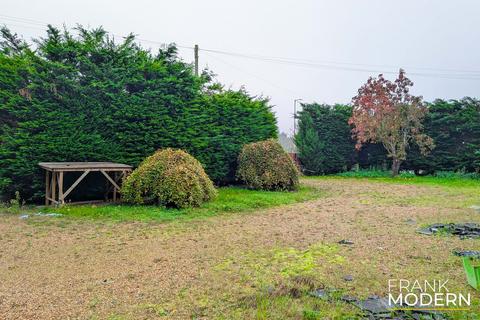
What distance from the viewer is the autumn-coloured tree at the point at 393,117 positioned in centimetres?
1387

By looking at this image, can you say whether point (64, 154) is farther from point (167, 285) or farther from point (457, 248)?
point (457, 248)

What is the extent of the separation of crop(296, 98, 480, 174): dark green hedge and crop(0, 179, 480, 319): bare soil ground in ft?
29.0

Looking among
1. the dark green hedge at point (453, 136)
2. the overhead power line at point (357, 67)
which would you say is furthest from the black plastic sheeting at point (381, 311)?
the overhead power line at point (357, 67)

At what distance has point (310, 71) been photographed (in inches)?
846

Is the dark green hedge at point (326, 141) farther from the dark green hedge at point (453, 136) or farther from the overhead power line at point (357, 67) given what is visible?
the overhead power line at point (357, 67)

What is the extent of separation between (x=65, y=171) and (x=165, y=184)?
212 cm

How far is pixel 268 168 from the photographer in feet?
32.2

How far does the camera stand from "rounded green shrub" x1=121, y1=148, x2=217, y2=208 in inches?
271

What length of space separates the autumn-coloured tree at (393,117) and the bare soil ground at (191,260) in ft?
26.4

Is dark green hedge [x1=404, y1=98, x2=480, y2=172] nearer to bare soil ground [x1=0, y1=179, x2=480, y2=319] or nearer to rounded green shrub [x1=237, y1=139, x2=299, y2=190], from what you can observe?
rounded green shrub [x1=237, y1=139, x2=299, y2=190]

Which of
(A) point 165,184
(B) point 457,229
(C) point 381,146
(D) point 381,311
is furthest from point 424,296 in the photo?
(C) point 381,146

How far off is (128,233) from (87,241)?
622 mm

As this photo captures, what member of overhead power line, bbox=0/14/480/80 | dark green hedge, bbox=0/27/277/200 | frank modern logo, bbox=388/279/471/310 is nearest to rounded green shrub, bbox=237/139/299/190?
dark green hedge, bbox=0/27/277/200

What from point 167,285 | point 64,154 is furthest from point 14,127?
point 167,285
